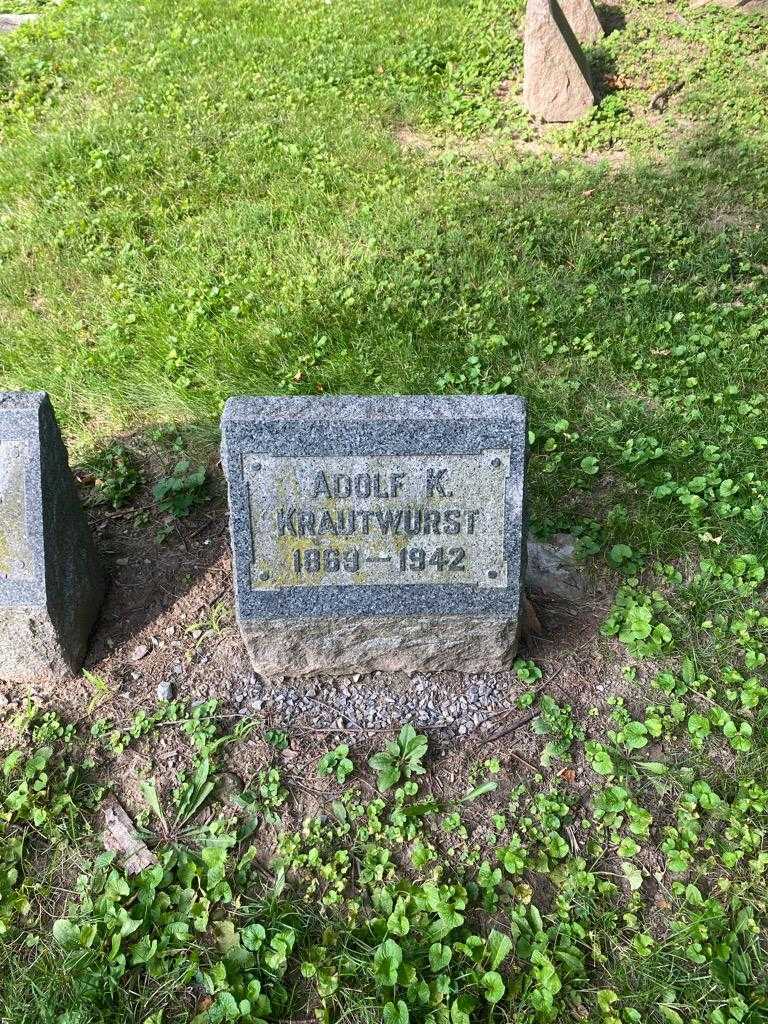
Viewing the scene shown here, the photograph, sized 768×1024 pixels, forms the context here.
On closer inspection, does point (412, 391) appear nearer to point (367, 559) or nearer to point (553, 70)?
point (367, 559)

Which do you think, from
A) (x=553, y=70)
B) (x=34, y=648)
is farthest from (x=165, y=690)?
(x=553, y=70)

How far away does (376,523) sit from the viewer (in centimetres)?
270

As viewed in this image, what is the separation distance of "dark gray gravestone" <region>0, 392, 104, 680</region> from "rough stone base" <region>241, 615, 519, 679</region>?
0.68 metres

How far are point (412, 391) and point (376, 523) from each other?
1.64 m

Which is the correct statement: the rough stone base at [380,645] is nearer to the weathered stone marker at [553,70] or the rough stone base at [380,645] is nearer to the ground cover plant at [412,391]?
the ground cover plant at [412,391]

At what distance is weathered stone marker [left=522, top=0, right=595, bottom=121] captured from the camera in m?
6.36

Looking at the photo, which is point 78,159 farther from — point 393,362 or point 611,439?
point 611,439

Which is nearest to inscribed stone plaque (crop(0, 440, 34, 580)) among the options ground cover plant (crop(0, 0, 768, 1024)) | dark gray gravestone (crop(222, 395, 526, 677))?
ground cover plant (crop(0, 0, 768, 1024))

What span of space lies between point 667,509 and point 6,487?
260 centimetres

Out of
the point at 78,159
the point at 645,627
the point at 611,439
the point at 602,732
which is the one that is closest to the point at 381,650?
the point at 602,732

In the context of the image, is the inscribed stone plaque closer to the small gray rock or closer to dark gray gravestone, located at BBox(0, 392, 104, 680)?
dark gray gravestone, located at BBox(0, 392, 104, 680)

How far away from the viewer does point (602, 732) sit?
2867 mm

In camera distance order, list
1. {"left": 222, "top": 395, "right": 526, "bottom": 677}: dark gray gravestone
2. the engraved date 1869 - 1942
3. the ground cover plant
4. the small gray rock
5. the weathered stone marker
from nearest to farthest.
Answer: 1. the ground cover plant
2. {"left": 222, "top": 395, "right": 526, "bottom": 677}: dark gray gravestone
3. the engraved date 1869 - 1942
4. the small gray rock
5. the weathered stone marker

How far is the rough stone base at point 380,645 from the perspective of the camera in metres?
2.85
